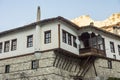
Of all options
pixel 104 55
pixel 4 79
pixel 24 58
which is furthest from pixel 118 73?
pixel 4 79

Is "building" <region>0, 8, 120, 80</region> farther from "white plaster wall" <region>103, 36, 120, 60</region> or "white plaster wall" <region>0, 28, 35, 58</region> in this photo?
"white plaster wall" <region>103, 36, 120, 60</region>

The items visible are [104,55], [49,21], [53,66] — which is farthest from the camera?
[104,55]

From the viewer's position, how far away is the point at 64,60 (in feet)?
93.2

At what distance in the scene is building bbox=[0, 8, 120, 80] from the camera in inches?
1088

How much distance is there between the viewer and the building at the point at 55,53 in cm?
2764

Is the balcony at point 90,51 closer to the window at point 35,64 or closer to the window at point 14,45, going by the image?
the window at point 35,64

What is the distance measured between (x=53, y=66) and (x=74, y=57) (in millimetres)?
4207

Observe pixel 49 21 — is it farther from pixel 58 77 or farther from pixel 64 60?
pixel 58 77

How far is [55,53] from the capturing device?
89.7 ft

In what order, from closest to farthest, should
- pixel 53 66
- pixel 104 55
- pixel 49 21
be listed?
pixel 53 66
pixel 49 21
pixel 104 55

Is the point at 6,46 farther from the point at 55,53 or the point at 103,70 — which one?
the point at 103,70

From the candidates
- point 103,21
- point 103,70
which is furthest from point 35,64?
point 103,21

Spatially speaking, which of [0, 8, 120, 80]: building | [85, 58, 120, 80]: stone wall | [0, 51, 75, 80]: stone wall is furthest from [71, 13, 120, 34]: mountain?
[0, 51, 75, 80]: stone wall

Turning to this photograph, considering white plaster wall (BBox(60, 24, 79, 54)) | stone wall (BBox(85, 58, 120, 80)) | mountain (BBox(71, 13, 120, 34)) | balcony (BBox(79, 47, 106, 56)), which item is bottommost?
stone wall (BBox(85, 58, 120, 80))
